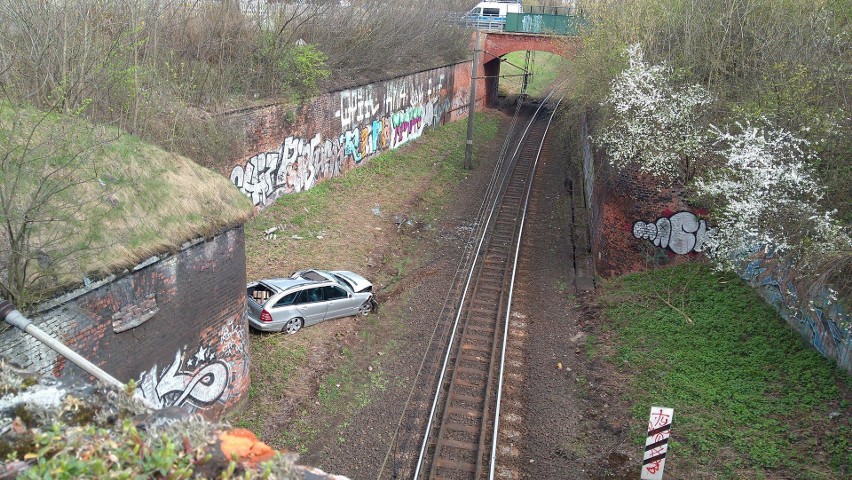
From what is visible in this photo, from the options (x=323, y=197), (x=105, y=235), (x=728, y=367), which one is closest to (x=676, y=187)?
(x=728, y=367)

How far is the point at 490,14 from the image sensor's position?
46.3 metres

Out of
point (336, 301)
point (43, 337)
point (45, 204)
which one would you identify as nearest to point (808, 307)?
point (336, 301)

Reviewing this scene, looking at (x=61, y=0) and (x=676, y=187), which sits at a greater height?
(x=61, y=0)

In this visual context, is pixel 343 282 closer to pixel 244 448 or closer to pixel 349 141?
pixel 349 141

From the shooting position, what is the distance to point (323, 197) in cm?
2258

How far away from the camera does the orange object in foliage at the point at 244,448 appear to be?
4492 millimetres

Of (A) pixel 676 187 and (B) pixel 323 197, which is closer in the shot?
(A) pixel 676 187

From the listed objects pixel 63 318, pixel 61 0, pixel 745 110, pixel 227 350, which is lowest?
pixel 227 350

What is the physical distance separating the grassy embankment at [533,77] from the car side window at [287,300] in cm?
3422

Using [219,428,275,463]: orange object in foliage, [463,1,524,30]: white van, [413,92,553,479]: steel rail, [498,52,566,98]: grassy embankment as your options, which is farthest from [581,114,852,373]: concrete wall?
[498,52,566,98]: grassy embankment

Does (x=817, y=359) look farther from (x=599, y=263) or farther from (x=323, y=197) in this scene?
(x=323, y=197)

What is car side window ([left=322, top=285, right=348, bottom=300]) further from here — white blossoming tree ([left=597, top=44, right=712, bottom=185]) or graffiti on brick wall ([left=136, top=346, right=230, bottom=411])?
white blossoming tree ([left=597, top=44, right=712, bottom=185])

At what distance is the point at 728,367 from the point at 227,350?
9.47 metres

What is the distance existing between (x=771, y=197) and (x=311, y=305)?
9693mm
